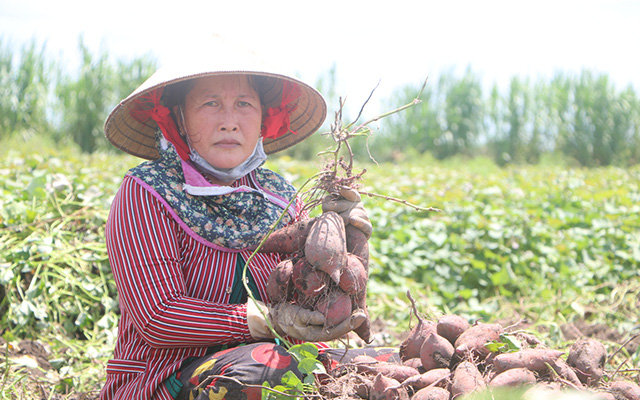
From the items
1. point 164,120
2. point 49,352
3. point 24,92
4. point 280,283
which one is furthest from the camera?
point 24,92

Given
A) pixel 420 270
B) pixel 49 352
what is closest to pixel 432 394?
pixel 49 352

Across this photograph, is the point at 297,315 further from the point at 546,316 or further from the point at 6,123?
the point at 6,123

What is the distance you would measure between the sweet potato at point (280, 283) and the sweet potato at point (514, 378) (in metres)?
0.61

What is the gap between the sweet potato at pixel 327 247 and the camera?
57.9 inches

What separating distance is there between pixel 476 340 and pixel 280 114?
105cm

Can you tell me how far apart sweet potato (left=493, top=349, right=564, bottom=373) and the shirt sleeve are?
0.73m

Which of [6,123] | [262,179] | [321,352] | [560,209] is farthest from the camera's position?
[6,123]

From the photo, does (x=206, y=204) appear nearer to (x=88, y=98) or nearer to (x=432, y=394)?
(x=432, y=394)

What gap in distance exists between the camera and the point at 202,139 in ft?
5.78

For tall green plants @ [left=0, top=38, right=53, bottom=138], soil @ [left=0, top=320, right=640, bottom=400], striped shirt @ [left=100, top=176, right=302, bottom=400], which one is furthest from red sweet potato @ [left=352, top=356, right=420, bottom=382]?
tall green plants @ [left=0, top=38, right=53, bottom=138]

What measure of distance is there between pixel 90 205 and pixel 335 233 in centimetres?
214

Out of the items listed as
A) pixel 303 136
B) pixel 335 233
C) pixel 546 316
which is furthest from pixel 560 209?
pixel 335 233

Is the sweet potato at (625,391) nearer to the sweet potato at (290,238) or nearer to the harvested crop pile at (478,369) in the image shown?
the harvested crop pile at (478,369)

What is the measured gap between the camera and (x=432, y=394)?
51.8 inches
